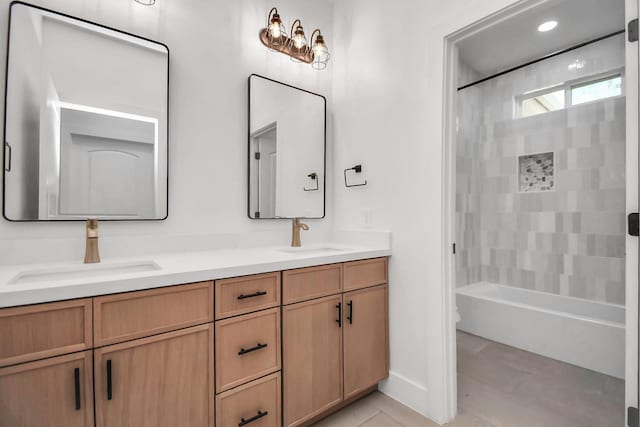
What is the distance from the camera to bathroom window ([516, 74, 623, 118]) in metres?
2.61

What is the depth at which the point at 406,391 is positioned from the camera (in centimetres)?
180

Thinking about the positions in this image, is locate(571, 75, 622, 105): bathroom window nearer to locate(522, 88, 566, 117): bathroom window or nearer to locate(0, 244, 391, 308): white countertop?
locate(522, 88, 566, 117): bathroom window

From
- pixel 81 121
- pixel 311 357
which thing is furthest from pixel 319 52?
pixel 311 357

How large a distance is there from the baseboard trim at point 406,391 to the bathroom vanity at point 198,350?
0.52ft

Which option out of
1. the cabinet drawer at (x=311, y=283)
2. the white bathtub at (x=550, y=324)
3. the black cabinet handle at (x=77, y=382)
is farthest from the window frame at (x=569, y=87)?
the black cabinet handle at (x=77, y=382)

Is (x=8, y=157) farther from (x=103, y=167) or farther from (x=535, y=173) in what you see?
(x=535, y=173)

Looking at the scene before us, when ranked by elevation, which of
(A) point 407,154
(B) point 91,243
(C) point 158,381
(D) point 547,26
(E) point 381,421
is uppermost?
(D) point 547,26

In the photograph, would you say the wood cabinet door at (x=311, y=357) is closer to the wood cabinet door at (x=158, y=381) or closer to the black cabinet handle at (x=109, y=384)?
the wood cabinet door at (x=158, y=381)

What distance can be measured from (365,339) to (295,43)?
1983 mm

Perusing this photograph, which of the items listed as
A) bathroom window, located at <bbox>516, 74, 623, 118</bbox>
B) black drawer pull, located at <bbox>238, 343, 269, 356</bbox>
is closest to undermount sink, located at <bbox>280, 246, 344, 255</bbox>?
black drawer pull, located at <bbox>238, 343, 269, 356</bbox>

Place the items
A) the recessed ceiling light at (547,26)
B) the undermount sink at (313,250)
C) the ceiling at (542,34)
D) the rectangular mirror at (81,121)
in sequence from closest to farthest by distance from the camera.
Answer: the rectangular mirror at (81,121)
the undermount sink at (313,250)
the ceiling at (542,34)
the recessed ceiling light at (547,26)

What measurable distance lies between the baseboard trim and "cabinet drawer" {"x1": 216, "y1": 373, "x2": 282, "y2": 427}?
796 mm

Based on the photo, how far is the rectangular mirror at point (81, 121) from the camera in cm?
131

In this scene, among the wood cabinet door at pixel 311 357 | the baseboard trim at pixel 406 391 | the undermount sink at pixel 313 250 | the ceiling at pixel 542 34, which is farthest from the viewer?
the ceiling at pixel 542 34
